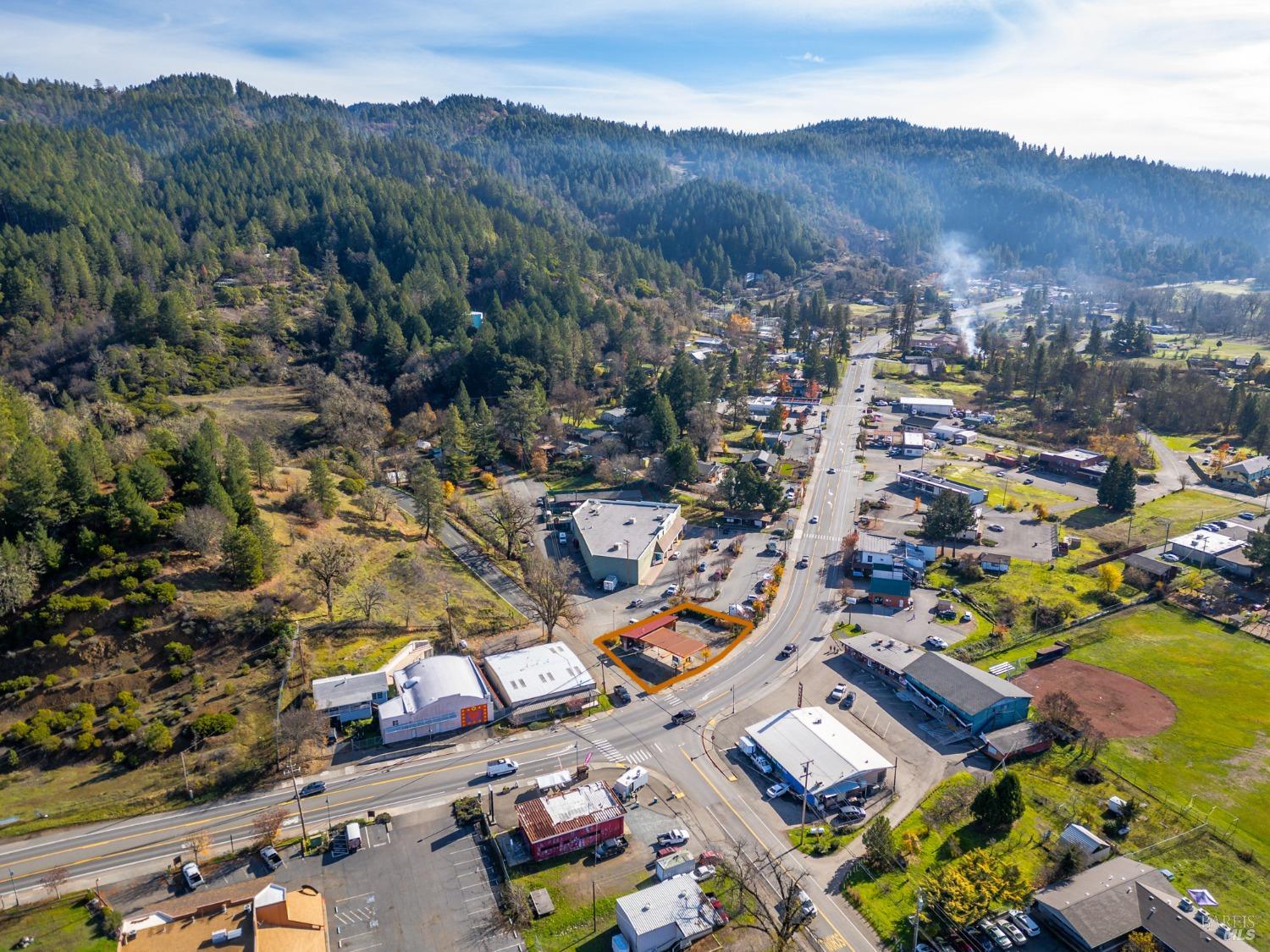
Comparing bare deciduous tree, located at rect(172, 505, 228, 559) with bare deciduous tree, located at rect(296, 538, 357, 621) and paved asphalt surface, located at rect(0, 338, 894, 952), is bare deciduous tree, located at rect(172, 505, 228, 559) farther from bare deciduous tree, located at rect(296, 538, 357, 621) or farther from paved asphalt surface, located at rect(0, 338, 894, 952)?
paved asphalt surface, located at rect(0, 338, 894, 952)

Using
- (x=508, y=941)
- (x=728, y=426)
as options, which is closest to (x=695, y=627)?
(x=508, y=941)

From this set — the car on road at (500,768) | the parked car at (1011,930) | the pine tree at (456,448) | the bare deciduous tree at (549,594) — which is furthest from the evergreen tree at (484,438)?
the parked car at (1011,930)

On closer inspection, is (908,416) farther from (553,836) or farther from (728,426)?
(553,836)

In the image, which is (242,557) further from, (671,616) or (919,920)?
(919,920)

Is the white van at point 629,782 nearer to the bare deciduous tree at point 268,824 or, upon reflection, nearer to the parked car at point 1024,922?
the bare deciduous tree at point 268,824

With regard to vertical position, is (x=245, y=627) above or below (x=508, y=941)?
above
